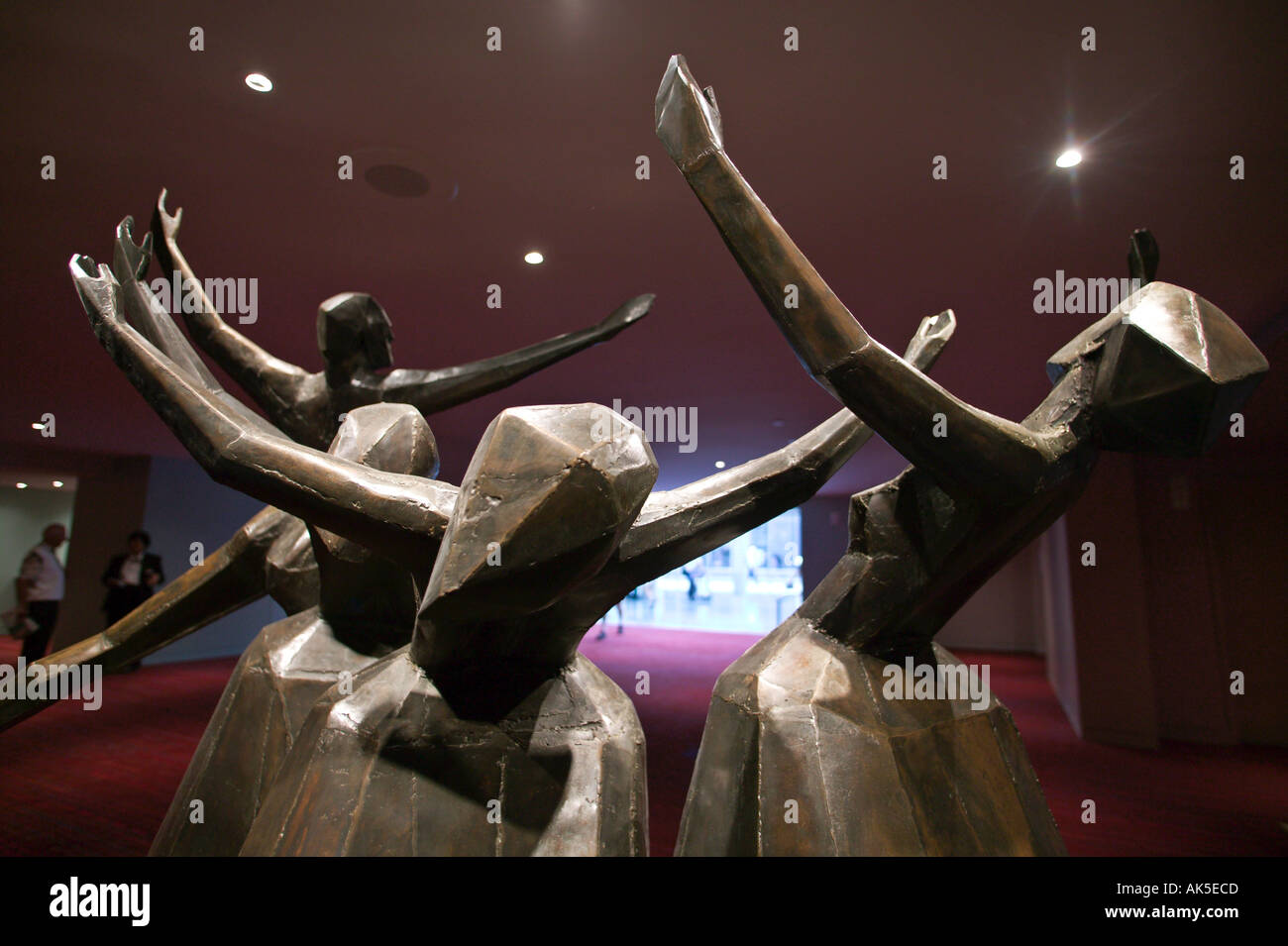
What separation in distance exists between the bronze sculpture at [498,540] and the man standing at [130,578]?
7.01 m

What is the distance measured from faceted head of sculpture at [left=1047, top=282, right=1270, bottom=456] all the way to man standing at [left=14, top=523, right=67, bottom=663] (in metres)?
7.59

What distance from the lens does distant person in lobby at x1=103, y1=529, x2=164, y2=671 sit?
7031mm

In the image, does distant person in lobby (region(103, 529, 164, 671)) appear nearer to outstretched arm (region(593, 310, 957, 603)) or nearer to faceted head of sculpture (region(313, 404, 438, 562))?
faceted head of sculpture (region(313, 404, 438, 562))

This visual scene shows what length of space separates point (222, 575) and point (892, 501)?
5.39ft

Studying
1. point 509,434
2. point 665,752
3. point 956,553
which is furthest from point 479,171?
point 665,752

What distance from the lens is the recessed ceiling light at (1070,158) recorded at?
2.47 meters

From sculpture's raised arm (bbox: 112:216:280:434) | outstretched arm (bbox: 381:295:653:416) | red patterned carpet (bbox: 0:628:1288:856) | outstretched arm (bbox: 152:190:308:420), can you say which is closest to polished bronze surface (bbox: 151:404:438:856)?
sculpture's raised arm (bbox: 112:216:280:434)

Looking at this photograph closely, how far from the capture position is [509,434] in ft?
Answer: 3.42

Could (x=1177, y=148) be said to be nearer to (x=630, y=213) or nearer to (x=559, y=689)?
(x=630, y=213)
